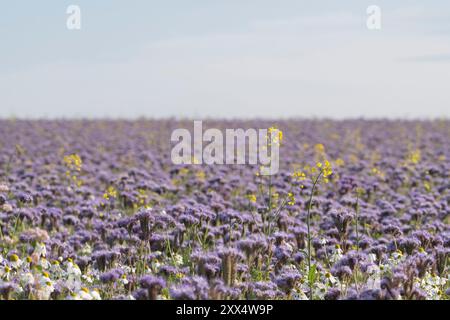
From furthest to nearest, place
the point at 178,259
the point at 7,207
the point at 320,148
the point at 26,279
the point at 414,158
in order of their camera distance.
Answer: the point at 320,148
the point at 414,158
the point at 7,207
the point at 178,259
the point at 26,279

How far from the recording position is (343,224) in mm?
9055

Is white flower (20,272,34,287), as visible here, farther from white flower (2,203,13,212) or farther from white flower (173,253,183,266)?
white flower (2,203,13,212)

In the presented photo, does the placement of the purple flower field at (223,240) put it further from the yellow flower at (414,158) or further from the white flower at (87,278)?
the yellow flower at (414,158)

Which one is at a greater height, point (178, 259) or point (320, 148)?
point (320, 148)

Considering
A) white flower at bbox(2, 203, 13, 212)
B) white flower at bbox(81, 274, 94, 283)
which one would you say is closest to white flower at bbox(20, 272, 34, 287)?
white flower at bbox(81, 274, 94, 283)

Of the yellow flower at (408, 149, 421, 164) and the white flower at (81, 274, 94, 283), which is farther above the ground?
the yellow flower at (408, 149, 421, 164)

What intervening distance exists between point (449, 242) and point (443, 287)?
789mm

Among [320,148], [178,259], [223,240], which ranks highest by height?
[320,148]

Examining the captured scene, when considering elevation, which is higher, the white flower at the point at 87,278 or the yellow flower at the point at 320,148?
the yellow flower at the point at 320,148

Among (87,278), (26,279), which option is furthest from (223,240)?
(26,279)

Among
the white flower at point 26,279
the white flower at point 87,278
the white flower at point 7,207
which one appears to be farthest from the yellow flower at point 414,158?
the white flower at point 26,279

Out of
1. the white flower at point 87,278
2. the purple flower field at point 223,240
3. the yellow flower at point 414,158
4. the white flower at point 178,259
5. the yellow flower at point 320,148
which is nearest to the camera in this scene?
the purple flower field at point 223,240

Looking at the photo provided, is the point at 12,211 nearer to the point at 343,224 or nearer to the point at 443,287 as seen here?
the point at 343,224

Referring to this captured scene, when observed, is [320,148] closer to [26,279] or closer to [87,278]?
[87,278]
